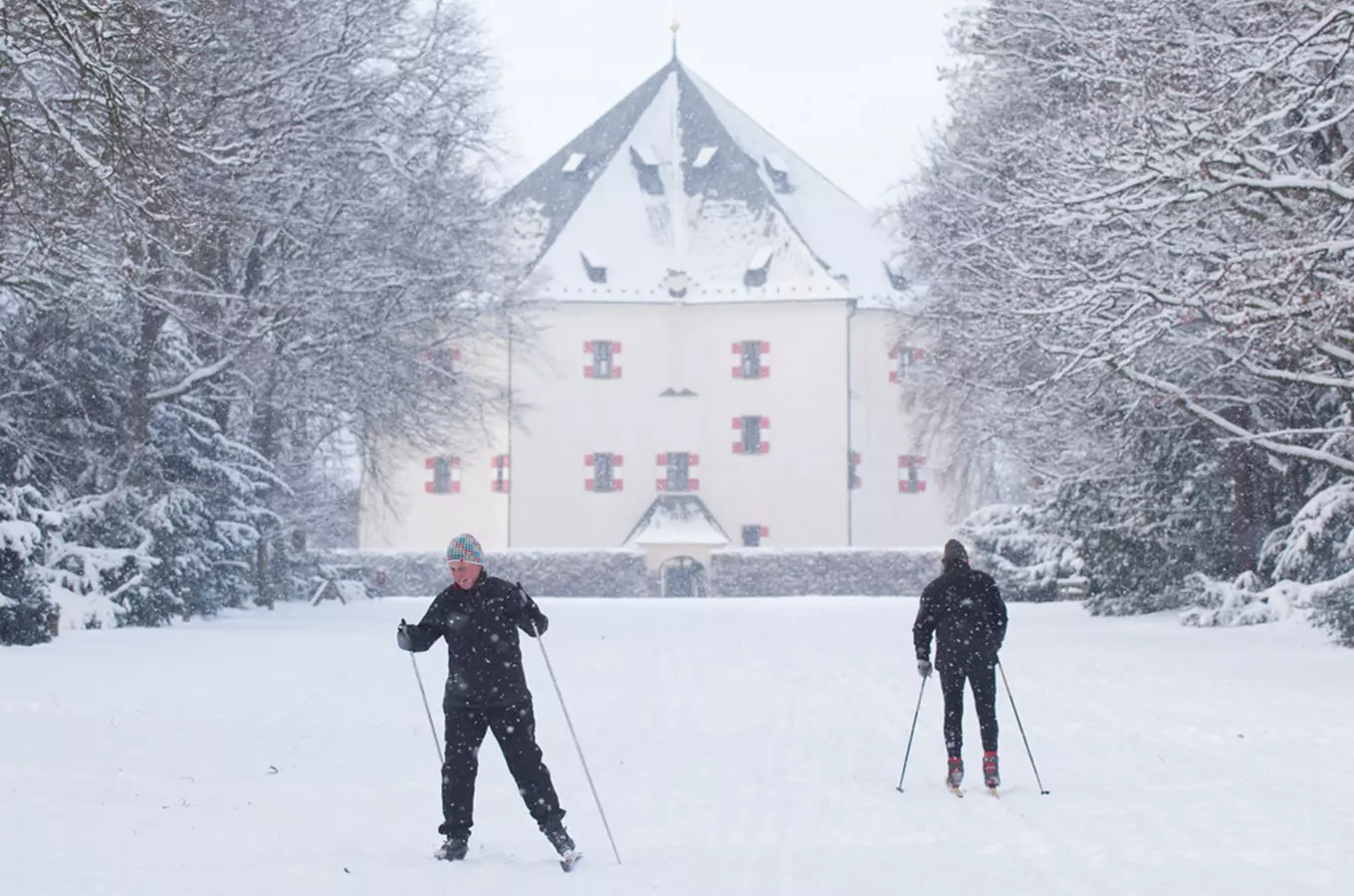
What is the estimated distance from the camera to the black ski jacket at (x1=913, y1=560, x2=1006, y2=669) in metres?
10.2

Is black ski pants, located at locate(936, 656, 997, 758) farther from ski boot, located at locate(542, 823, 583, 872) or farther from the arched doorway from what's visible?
the arched doorway

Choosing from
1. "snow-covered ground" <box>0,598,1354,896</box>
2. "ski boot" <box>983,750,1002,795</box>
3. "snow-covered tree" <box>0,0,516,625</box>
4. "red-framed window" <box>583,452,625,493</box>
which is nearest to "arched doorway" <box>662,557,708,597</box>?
"red-framed window" <box>583,452,625,493</box>

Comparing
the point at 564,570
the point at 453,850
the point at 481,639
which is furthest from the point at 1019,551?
the point at 453,850

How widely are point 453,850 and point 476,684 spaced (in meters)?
0.76

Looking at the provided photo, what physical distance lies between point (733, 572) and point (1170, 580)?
25908 millimetres

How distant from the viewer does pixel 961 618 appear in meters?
10.2

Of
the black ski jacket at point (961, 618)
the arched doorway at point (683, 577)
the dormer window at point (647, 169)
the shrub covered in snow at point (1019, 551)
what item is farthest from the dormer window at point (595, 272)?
the black ski jacket at point (961, 618)

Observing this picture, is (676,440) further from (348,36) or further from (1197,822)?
(1197,822)

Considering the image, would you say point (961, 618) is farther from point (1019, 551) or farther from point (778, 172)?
point (778, 172)

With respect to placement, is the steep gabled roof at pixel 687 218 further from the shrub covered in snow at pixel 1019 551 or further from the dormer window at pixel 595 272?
the shrub covered in snow at pixel 1019 551

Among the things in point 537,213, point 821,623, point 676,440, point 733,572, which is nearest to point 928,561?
point 733,572

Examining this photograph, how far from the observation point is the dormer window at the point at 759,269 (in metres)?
59.1

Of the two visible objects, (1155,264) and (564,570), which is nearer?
(1155,264)

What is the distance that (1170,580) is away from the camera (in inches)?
1089
